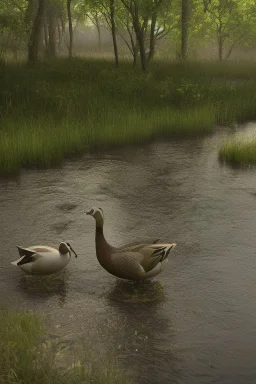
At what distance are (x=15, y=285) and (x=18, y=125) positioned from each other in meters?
7.57

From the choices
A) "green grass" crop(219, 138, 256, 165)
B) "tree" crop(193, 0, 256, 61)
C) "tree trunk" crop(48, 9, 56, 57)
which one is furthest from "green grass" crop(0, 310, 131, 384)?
"tree" crop(193, 0, 256, 61)

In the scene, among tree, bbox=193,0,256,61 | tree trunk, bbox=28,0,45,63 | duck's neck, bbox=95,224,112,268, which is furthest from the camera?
tree, bbox=193,0,256,61

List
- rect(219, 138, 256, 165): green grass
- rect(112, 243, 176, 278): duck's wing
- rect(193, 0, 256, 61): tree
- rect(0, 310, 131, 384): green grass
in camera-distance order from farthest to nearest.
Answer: rect(193, 0, 256, 61): tree → rect(219, 138, 256, 165): green grass → rect(112, 243, 176, 278): duck's wing → rect(0, 310, 131, 384): green grass

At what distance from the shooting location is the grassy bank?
43.0 ft

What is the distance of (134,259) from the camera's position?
262 inches

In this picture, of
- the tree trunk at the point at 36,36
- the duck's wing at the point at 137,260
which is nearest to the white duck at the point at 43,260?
the duck's wing at the point at 137,260

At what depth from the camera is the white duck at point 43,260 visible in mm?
6875

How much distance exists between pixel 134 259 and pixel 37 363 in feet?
7.17

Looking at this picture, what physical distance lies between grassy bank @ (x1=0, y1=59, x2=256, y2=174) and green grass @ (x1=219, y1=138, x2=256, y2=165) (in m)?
2.61

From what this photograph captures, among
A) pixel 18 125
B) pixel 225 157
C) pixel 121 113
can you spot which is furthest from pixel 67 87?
pixel 225 157

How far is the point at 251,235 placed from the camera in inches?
339

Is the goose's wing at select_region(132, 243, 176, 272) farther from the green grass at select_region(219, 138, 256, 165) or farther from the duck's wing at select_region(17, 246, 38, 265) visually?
the green grass at select_region(219, 138, 256, 165)

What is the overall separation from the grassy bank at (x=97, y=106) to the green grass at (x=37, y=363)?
7.09 meters

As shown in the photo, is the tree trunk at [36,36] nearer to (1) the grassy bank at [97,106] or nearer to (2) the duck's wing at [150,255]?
(1) the grassy bank at [97,106]
